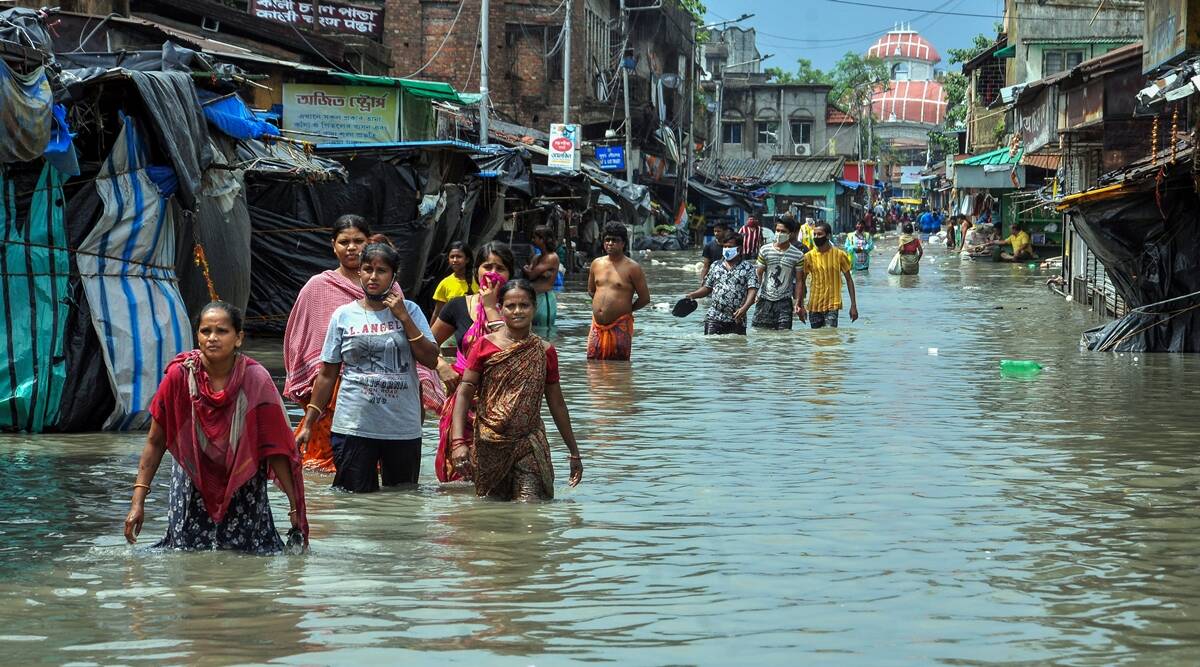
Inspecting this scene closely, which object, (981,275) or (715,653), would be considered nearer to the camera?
(715,653)

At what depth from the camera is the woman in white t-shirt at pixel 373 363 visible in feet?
23.9

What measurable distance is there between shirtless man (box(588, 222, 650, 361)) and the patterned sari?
585 cm

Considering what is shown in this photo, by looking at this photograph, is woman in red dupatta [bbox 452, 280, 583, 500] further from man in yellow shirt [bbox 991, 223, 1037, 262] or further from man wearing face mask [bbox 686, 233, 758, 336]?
man in yellow shirt [bbox 991, 223, 1037, 262]

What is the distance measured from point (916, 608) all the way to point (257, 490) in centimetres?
257

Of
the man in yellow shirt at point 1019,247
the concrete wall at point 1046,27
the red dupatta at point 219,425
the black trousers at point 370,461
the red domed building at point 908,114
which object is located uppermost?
the red domed building at point 908,114

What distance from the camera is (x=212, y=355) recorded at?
19.1ft

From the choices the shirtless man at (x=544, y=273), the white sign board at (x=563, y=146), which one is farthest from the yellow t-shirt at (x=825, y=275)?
the white sign board at (x=563, y=146)

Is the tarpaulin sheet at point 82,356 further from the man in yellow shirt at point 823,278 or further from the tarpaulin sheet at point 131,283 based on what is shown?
the man in yellow shirt at point 823,278

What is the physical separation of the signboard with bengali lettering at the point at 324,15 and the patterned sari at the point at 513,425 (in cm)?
2087

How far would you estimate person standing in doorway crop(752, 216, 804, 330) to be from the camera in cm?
1766

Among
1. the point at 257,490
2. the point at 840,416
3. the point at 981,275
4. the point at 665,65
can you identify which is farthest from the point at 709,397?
the point at 665,65

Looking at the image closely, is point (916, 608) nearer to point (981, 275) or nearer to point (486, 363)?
point (486, 363)

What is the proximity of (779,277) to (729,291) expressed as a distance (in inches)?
53.1

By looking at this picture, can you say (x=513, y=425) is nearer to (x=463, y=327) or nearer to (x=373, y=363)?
(x=373, y=363)
